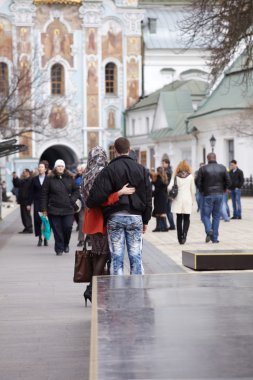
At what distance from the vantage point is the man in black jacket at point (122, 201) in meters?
10.2

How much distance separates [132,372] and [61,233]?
515 inches

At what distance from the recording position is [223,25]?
63.0 feet

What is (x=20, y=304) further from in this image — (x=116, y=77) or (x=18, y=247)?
(x=116, y=77)

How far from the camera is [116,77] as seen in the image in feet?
233

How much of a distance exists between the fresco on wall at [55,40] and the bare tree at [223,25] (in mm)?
47130

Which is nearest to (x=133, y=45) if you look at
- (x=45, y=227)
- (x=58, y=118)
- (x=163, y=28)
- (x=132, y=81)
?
(x=132, y=81)

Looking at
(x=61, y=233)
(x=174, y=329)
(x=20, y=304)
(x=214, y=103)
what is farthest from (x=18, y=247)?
(x=214, y=103)

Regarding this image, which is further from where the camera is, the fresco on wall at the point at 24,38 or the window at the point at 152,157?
the fresco on wall at the point at 24,38

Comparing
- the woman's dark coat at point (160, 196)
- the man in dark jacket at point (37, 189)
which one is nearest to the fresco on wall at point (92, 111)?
the woman's dark coat at point (160, 196)

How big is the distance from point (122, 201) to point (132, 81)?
61.4 metres

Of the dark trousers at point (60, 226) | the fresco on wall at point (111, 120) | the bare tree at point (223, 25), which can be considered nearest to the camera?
the bare tree at point (223, 25)

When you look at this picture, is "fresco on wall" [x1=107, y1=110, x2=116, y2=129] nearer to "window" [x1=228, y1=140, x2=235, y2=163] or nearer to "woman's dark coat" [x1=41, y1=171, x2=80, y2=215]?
"window" [x1=228, y1=140, x2=235, y2=163]

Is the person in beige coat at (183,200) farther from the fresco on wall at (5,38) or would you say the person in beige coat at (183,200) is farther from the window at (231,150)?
the fresco on wall at (5,38)

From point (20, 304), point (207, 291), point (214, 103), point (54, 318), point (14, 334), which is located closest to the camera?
point (207, 291)
